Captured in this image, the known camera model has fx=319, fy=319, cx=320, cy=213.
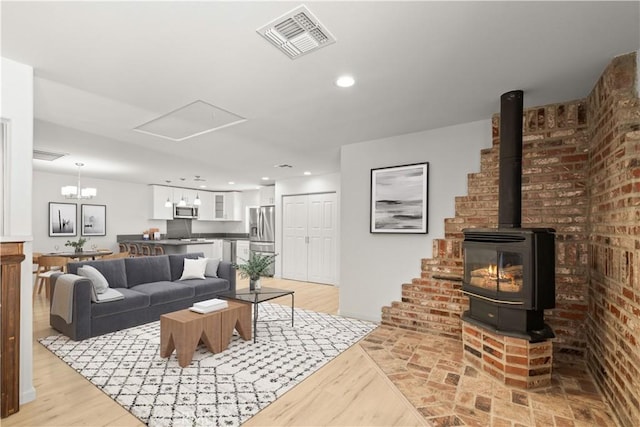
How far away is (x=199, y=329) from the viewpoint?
9.57 feet

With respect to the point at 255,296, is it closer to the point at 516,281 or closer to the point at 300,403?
the point at 300,403

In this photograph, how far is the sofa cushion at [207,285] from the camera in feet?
15.3

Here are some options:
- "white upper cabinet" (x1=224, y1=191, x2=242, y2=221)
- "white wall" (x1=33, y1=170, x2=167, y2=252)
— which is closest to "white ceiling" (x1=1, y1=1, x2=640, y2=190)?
"white wall" (x1=33, y1=170, x2=167, y2=252)

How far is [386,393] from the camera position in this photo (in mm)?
2436

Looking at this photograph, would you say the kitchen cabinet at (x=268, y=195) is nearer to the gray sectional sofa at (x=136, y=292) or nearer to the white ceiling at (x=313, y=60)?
the gray sectional sofa at (x=136, y=292)

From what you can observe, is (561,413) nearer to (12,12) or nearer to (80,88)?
(12,12)

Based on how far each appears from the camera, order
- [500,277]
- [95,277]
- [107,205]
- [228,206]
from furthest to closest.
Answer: [228,206] → [107,205] → [95,277] → [500,277]

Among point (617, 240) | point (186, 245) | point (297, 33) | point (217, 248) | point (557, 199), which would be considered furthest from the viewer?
point (217, 248)

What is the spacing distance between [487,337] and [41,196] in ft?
27.5

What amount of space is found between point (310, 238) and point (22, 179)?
203 inches

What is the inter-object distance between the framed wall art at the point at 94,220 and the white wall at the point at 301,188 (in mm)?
4128

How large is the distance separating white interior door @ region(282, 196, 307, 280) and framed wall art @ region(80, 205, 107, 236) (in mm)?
4314

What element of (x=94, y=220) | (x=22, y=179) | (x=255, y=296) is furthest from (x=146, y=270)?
(x=94, y=220)

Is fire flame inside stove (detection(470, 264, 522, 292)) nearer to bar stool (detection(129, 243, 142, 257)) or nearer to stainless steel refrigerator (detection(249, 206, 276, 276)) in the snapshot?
stainless steel refrigerator (detection(249, 206, 276, 276))
